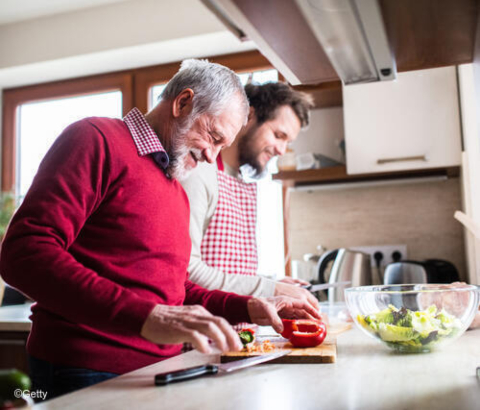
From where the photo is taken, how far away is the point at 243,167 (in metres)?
1.98

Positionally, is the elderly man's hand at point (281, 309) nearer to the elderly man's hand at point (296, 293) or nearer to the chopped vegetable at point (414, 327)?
the elderly man's hand at point (296, 293)

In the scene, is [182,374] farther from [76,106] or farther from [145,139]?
[76,106]

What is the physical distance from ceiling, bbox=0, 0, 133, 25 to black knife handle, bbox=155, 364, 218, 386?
2877mm

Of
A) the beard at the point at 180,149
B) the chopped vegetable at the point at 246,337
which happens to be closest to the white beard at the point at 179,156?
the beard at the point at 180,149

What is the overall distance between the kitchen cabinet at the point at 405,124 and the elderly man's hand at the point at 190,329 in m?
1.74

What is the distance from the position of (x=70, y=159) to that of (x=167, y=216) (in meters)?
0.26

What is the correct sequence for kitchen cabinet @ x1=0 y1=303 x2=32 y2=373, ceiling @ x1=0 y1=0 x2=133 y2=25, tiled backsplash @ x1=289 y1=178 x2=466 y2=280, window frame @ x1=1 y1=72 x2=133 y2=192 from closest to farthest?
kitchen cabinet @ x1=0 y1=303 x2=32 y2=373
tiled backsplash @ x1=289 y1=178 x2=466 y2=280
ceiling @ x1=0 y1=0 x2=133 y2=25
window frame @ x1=1 y1=72 x2=133 y2=192

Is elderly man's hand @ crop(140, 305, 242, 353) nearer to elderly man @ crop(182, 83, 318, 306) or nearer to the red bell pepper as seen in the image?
the red bell pepper

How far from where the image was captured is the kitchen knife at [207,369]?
32.9 inches

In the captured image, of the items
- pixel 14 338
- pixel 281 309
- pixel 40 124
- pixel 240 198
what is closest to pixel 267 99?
pixel 240 198

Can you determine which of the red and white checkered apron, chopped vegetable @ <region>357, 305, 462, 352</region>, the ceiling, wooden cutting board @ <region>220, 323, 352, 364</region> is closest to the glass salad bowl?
chopped vegetable @ <region>357, 305, 462, 352</region>

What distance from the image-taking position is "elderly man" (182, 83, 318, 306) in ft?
4.86

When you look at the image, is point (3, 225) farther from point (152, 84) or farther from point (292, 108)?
point (292, 108)

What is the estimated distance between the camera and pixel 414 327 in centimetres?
101
